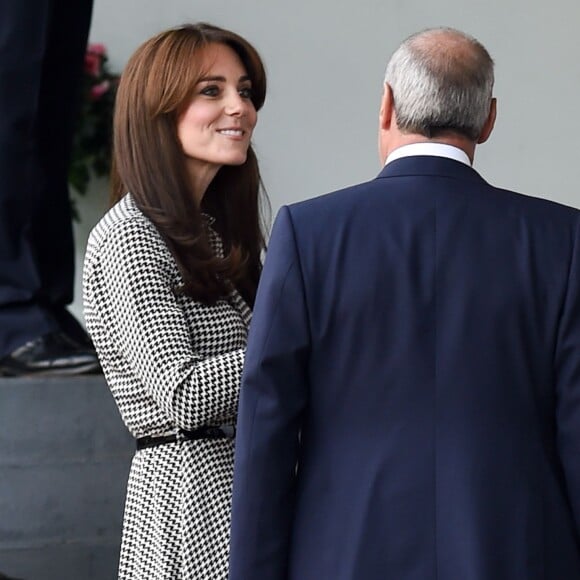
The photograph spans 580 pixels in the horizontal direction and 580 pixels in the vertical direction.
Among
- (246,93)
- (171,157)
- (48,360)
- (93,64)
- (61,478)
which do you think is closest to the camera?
(171,157)

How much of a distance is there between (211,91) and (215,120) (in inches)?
2.3

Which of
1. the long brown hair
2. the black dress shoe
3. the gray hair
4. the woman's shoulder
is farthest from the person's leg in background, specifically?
the gray hair

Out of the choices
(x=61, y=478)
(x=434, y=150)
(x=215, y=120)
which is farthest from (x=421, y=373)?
(x=61, y=478)

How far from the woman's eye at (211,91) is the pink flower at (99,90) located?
2.85m

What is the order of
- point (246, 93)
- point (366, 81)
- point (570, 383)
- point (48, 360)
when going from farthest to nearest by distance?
point (366, 81) < point (48, 360) < point (246, 93) < point (570, 383)

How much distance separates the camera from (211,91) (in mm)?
2584

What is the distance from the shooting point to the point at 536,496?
79.8 inches

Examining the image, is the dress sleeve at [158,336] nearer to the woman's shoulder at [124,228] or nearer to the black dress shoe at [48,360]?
the woman's shoulder at [124,228]

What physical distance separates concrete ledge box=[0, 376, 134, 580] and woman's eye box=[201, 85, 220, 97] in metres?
1.13

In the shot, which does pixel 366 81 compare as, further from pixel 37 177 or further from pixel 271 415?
pixel 271 415

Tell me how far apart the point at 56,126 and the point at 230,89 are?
119 centimetres

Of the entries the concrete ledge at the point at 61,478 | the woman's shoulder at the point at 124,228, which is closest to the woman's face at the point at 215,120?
the woman's shoulder at the point at 124,228

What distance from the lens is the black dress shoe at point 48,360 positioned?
3.57m

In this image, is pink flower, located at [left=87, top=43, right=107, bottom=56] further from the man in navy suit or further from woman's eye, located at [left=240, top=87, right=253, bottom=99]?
the man in navy suit
